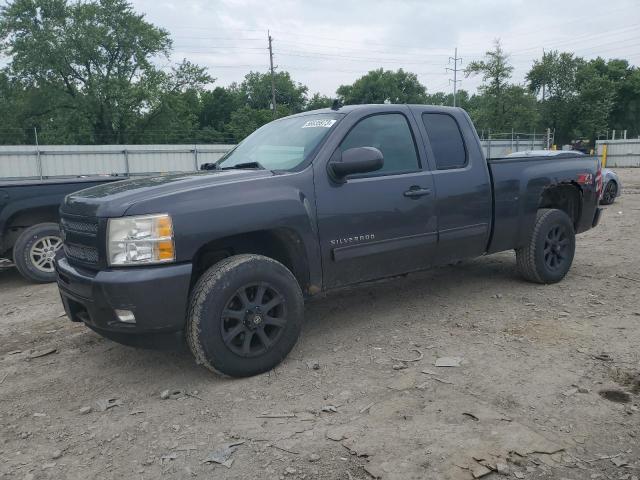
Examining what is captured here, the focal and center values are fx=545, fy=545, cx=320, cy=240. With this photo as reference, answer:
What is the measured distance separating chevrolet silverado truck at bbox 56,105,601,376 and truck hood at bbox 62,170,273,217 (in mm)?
13

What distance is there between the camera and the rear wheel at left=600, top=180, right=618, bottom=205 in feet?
42.3

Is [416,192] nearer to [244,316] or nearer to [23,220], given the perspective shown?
[244,316]

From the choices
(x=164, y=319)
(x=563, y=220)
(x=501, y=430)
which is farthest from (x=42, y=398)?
(x=563, y=220)

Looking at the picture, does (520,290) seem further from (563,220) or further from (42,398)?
(42,398)

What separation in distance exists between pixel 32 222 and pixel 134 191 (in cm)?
399

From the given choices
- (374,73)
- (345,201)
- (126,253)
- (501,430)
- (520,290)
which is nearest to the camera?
(501,430)

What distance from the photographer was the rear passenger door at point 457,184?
A: 4.62 meters

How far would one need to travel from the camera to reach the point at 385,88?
293 feet

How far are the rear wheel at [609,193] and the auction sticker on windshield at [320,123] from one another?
10.8 metres

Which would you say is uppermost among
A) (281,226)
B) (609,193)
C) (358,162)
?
(358,162)

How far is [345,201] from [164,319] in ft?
5.05

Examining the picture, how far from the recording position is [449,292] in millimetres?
5527

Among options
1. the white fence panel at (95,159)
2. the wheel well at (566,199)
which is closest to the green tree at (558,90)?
the white fence panel at (95,159)

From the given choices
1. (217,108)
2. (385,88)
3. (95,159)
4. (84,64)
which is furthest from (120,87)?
(385,88)
